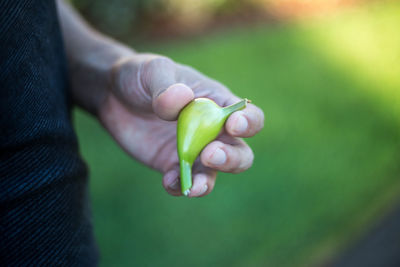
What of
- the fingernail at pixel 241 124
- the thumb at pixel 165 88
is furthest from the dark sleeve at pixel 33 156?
the fingernail at pixel 241 124

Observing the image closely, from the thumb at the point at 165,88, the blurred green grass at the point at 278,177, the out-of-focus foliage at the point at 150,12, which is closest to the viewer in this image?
the thumb at the point at 165,88

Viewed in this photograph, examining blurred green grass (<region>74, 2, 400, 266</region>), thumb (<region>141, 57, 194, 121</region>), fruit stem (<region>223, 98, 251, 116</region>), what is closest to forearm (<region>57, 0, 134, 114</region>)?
thumb (<region>141, 57, 194, 121</region>)

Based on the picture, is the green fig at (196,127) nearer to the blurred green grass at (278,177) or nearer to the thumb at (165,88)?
the thumb at (165,88)

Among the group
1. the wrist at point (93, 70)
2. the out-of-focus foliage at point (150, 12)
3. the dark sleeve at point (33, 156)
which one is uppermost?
the out-of-focus foliage at point (150, 12)

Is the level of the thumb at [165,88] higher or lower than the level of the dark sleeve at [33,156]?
higher

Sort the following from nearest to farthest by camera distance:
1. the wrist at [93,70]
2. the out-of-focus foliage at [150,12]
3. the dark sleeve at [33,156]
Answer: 1. the dark sleeve at [33,156]
2. the wrist at [93,70]
3. the out-of-focus foliage at [150,12]

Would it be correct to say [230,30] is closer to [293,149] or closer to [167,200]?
[293,149]

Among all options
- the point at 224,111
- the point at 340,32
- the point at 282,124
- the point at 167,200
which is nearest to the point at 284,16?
the point at 340,32

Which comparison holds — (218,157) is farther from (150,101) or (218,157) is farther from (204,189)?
(150,101)
